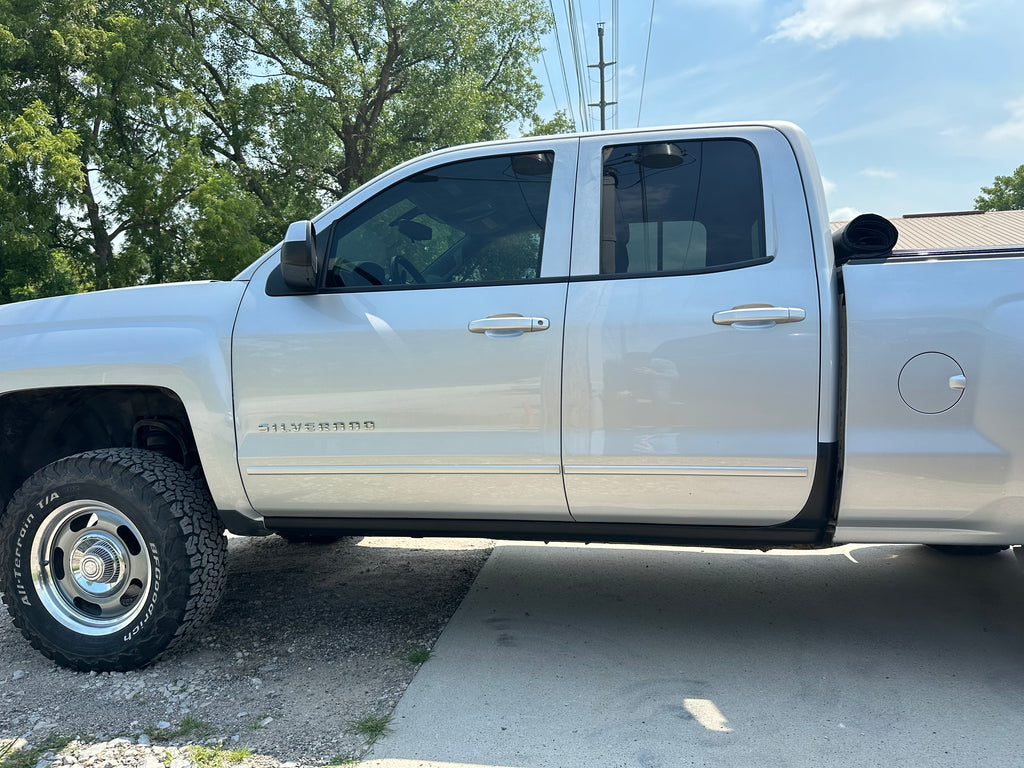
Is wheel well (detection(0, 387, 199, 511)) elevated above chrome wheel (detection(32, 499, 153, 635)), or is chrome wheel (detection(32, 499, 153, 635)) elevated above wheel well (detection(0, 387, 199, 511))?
wheel well (detection(0, 387, 199, 511))

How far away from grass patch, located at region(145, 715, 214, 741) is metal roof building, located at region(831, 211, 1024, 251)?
1355 centimetres

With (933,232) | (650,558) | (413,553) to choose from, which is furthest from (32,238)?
(933,232)

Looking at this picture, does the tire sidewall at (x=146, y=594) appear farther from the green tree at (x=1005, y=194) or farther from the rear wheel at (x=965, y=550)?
the green tree at (x=1005, y=194)

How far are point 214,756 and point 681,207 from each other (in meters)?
2.55

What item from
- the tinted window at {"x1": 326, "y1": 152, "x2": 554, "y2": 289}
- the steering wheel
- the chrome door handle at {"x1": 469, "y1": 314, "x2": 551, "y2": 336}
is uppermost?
the tinted window at {"x1": 326, "y1": 152, "x2": 554, "y2": 289}

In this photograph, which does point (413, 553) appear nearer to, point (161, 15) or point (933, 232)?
point (933, 232)

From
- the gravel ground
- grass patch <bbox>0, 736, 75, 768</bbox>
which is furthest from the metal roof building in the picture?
grass patch <bbox>0, 736, 75, 768</bbox>

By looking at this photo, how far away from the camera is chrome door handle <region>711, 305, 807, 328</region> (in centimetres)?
271

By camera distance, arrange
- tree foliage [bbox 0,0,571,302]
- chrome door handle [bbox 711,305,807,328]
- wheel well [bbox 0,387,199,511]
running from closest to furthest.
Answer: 1. chrome door handle [bbox 711,305,807,328]
2. wheel well [bbox 0,387,199,511]
3. tree foliage [bbox 0,0,571,302]

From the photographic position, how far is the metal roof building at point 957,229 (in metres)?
14.4

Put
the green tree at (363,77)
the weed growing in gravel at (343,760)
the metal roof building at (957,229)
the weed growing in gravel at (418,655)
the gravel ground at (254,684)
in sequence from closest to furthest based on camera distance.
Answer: the weed growing in gravel at (343,760)
the gravel ground at (254,684)
the weed growing in gravel at (418,655)
the metal roof building at (957,229)
the green tree at (363,77)

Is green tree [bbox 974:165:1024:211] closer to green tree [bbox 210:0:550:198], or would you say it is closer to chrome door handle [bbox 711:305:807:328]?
green tree [bbox 210:0:550:198]

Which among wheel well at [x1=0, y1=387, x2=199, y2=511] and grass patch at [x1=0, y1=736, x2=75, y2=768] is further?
wheel well at [x1=0, y1=387, x2=199, y2=511]

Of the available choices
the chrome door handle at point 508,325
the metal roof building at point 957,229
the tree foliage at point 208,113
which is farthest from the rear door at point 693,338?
the tree foliage at point 208,113
